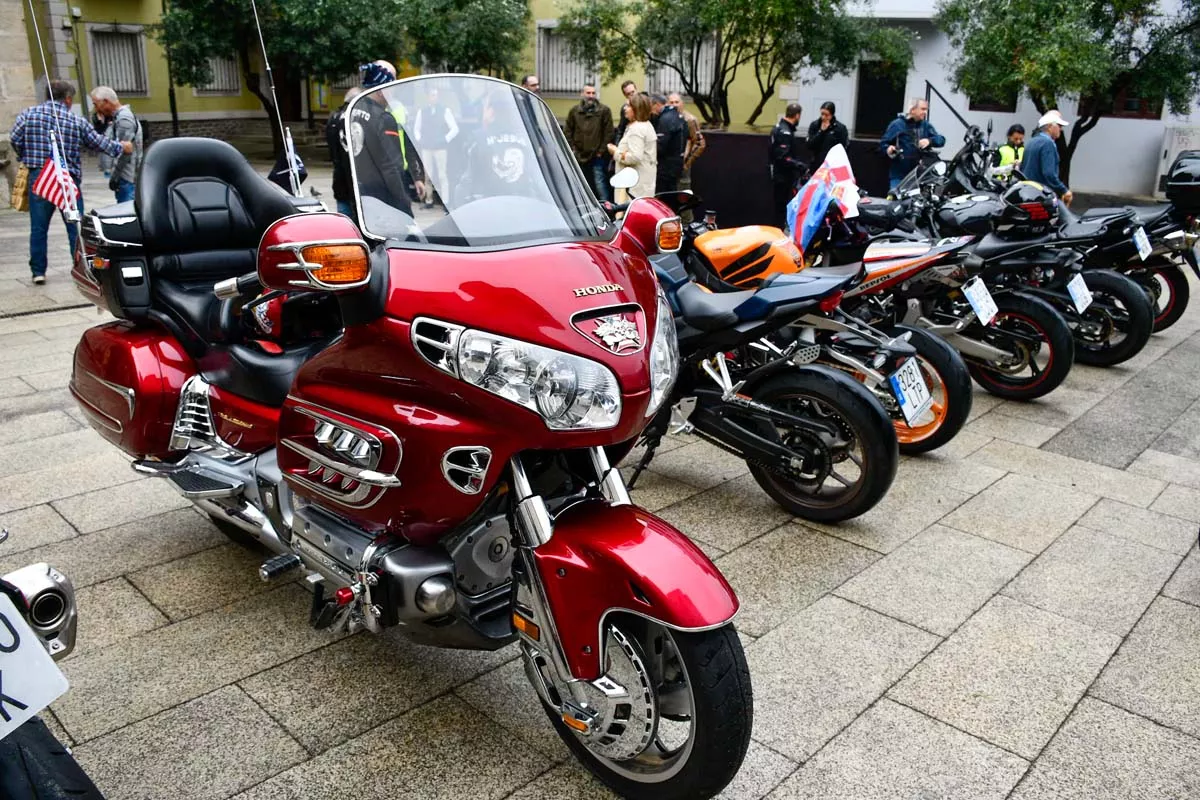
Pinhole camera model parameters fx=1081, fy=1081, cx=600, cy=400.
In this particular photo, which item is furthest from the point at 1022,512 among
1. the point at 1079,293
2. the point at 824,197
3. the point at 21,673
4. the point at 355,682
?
the point at 21,673

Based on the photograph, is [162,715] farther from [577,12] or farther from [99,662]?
[577,12]

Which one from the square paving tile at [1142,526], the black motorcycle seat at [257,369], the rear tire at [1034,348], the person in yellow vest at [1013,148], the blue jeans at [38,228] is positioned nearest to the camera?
the black motorcycle seat at [257,369]

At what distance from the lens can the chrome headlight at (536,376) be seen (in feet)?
7.79

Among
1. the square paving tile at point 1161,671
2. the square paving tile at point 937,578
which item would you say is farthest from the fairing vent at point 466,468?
the square paving tile at point 1161,671

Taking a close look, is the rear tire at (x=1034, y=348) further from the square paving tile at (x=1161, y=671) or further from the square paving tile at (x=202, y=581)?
the square paving tile at (x=202, y=581)

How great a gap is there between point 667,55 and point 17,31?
9.89m

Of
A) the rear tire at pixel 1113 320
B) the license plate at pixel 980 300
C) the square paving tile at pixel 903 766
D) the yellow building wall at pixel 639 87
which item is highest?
the yellow building wall at pixel 639 87

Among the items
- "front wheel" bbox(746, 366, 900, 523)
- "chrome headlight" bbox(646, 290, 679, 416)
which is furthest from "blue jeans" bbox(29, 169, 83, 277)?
"chrome headlight" bbox(646, 290, 679, 416)

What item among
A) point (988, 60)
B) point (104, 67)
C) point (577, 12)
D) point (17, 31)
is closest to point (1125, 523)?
point (988, 60)

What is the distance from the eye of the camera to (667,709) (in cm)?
254

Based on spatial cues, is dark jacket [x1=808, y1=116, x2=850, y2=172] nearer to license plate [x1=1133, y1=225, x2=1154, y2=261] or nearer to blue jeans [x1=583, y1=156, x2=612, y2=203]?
blue jeans [x1=583, y1=156, x2=612, y2=203]

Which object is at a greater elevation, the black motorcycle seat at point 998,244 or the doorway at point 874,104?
the doorway at point 874,104

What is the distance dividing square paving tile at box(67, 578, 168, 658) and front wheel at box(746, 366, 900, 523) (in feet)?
7.91

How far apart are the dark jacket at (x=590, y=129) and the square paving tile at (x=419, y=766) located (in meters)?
10.2
